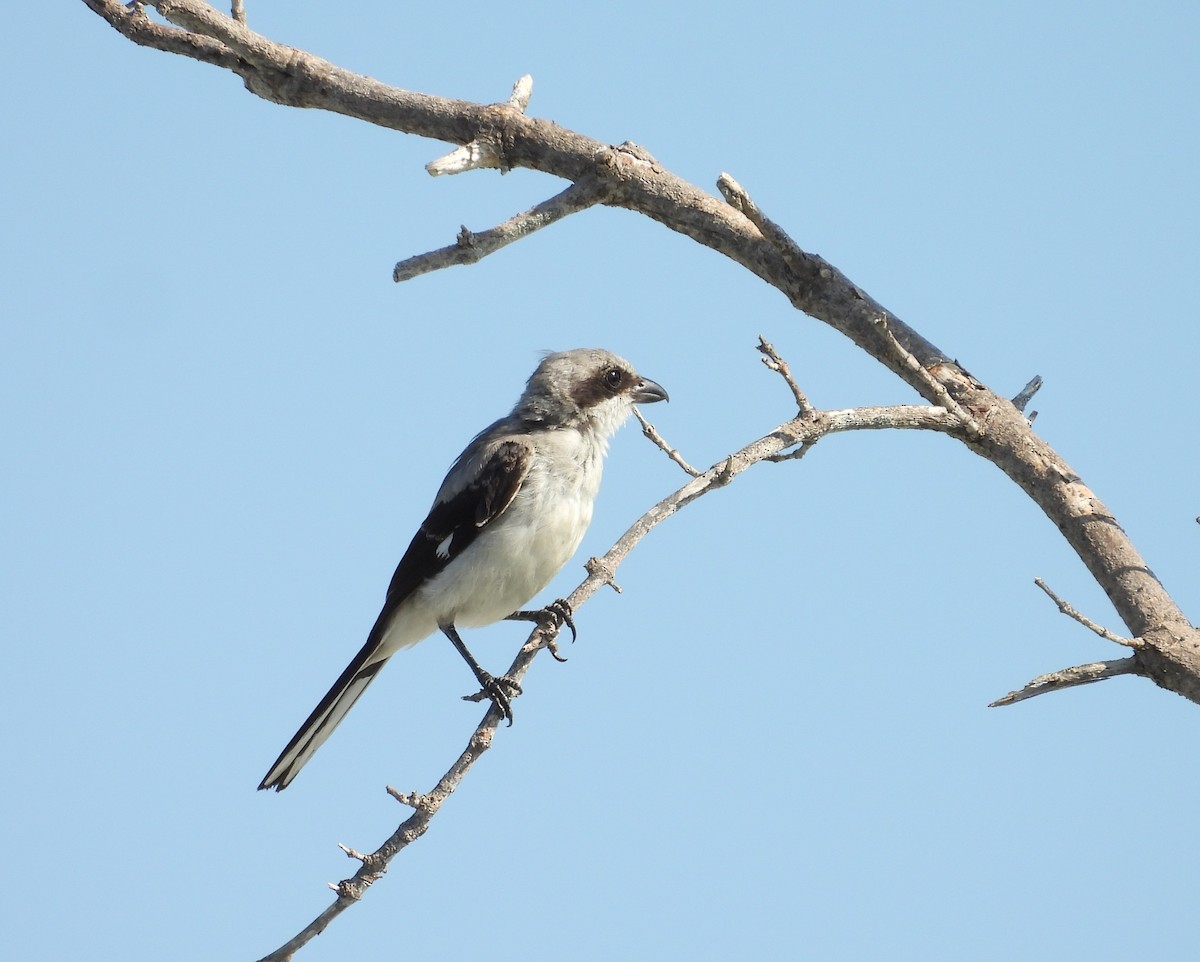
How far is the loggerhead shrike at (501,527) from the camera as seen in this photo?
681 cm

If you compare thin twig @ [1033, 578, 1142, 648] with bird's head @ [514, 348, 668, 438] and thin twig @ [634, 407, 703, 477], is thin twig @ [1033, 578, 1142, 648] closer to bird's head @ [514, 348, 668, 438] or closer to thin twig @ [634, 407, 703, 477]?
thin twig @ [634, 407, 703, 477]

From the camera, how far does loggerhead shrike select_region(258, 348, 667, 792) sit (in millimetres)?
6809

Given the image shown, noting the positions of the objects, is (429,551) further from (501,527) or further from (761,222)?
(761,222)

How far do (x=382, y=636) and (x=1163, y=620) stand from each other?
4454 millimetres

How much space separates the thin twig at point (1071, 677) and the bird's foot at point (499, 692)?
70.9 inches

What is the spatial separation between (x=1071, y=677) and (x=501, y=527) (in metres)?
3.56

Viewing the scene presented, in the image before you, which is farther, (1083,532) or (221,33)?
(221,33)

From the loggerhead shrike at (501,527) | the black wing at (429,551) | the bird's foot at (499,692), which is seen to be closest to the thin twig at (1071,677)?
the bird's foot at (499,692)

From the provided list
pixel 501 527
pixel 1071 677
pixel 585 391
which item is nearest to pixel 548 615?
pixel 501 527

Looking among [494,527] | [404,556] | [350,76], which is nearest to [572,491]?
[494,527]

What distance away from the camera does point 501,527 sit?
6.86 metres

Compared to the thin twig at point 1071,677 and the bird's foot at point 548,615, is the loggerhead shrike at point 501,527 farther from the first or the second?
the thin twig at point 1071,677

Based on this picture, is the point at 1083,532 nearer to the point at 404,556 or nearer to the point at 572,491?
the point at 572,491

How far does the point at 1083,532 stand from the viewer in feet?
15.4
